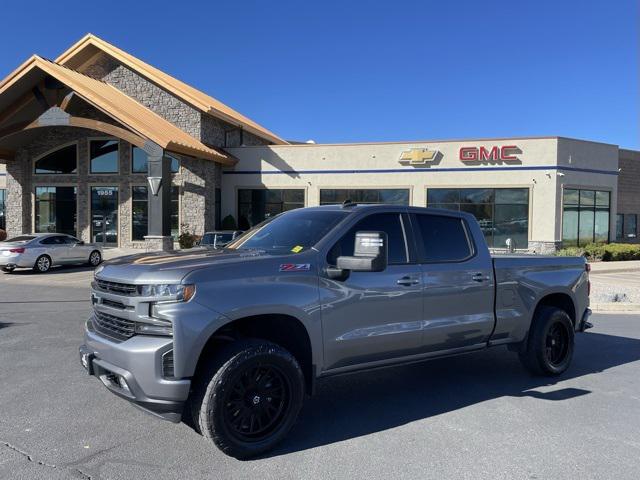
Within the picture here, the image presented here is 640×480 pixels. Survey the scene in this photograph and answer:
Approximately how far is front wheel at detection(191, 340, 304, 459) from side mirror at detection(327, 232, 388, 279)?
33.4 inches

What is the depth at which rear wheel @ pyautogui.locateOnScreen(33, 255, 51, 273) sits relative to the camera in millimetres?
18422

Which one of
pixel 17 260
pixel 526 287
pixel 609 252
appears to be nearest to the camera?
pixel 526 287

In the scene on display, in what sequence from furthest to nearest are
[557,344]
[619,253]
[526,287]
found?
[619,253] < [557,344] < [526,287]

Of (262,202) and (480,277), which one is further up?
(262,202)

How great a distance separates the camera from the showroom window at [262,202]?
28.7 meters

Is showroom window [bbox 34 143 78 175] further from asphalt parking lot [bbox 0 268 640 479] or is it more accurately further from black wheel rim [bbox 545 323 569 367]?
black wheel rim [bbox 545 323 569 367]

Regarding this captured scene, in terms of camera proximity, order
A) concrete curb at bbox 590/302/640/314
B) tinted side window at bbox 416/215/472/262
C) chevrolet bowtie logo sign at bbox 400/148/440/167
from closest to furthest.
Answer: tinted side window at bbox 416/215/472/262
concrete curb at bbox 590/302/640/314
chevrolet bowtie logo sign at bbox 400/148/440/167

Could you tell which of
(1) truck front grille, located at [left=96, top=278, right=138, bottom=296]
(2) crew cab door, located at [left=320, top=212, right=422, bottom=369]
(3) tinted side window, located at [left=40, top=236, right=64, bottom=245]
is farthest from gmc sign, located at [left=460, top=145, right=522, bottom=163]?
(1) truck front grille, located at [left=96, top=278, right=138, bottom=296]

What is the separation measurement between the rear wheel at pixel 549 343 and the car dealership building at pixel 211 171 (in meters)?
18.6

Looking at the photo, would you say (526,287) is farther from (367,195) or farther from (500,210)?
(367,195)

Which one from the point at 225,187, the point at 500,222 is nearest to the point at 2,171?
the point at 225,187

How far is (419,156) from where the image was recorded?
26703mm

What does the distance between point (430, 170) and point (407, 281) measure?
2258cm

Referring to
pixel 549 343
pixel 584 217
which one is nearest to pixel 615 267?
pixel 584 217
